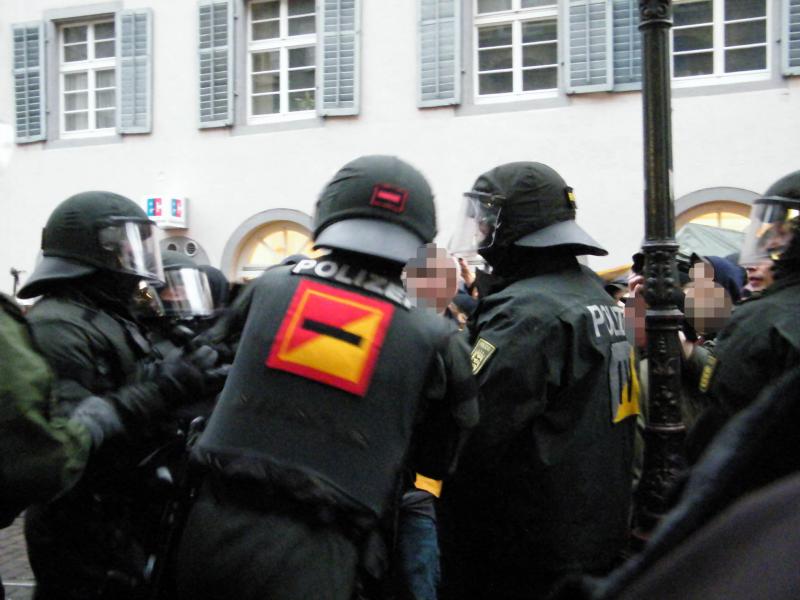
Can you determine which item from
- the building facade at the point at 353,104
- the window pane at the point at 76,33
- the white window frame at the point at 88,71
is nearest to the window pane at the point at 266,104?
the building facade at the point at 353,104

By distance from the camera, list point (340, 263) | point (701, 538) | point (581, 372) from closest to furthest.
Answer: point (701, 538), point (340, 263), point (581, 372)

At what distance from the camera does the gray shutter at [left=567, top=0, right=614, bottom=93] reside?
1084 centimetres

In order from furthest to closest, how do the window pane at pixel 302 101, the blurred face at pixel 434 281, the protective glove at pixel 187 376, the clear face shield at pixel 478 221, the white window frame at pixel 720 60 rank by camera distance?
the window pane at pixel 302 101
the white window frame at pixel 720 60
the blurred face at pixel 434 281
the clear face shield at pixel 478 221
the protective glove at pixel 187 376

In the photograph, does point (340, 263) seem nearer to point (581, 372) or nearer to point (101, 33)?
point (581, 372)

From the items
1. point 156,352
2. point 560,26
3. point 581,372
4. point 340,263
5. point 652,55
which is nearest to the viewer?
point 340,263

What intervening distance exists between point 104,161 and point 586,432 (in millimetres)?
11773

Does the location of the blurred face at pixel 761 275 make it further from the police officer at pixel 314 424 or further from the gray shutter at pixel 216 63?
the gray shutter at pixel 216 63

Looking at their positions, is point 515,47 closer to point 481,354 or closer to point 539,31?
point 539,31

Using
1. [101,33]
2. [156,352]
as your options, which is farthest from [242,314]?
[101,33]

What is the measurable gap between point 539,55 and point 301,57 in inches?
130

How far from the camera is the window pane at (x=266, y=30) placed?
12.8 meters

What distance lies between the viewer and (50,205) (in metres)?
13.5

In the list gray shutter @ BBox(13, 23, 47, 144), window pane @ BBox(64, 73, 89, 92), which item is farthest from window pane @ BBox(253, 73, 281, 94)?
gray shutter @ BBox(13, 23, 47, 144)

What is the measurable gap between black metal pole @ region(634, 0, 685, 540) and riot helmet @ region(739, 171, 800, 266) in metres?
0.33
